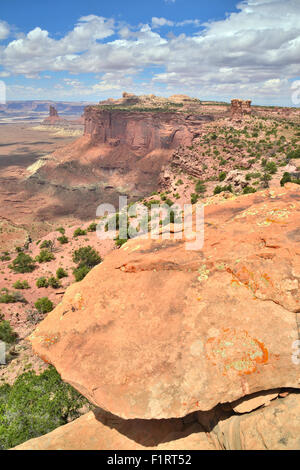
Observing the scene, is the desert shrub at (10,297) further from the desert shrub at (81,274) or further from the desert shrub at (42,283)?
the desert shrub at (81,274)

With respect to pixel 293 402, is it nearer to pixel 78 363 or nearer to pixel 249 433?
pixel 249 433

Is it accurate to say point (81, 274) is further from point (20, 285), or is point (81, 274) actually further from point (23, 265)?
point (23, 265)

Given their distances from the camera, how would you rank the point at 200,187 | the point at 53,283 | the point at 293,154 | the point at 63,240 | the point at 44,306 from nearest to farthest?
the point at 44,306, the point at 53,283, the point at 63,240, the point at 293,154, the point at 200,187

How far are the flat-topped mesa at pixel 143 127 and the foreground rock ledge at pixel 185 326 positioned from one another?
244 ft

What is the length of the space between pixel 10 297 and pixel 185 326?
26221 mm

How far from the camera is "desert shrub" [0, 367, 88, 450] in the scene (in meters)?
13.5

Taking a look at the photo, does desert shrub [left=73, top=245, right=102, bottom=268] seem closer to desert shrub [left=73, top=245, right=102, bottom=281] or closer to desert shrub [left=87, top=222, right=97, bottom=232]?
desert shrub [left=73, top=245, right=102, bottom=281]

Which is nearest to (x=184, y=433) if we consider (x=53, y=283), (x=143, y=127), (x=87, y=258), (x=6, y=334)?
(x=6, y=334)

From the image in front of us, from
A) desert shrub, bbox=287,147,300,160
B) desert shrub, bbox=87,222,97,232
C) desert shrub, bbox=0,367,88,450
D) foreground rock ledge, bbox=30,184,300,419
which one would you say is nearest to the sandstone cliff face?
desert shrub, bbox=87,222,97,232

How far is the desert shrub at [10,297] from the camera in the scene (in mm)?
28922

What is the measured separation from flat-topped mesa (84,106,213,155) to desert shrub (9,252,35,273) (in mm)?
60758

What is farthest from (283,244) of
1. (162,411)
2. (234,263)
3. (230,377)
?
(162,411)

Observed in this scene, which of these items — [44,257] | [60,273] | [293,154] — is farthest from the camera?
[293,154]

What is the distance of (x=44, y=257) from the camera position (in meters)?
39.0
